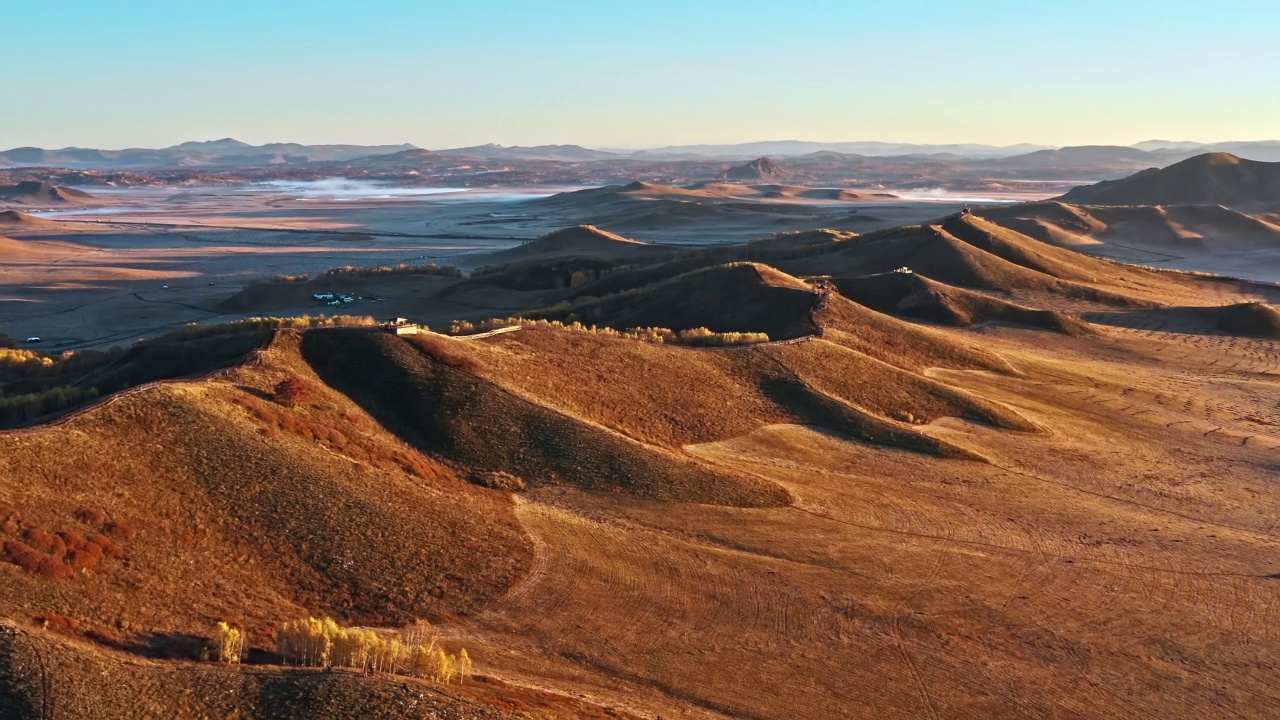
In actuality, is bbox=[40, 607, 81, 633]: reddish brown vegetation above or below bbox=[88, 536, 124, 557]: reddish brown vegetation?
below

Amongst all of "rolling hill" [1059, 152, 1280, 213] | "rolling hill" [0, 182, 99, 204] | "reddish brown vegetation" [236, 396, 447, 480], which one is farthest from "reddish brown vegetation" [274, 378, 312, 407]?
"rolling hill" [0, 182, 99, 204]

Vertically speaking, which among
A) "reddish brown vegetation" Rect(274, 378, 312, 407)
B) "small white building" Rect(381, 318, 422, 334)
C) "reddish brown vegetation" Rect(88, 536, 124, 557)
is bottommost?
"reddish brown vegetation" Rect(88, 536, 124, 557)

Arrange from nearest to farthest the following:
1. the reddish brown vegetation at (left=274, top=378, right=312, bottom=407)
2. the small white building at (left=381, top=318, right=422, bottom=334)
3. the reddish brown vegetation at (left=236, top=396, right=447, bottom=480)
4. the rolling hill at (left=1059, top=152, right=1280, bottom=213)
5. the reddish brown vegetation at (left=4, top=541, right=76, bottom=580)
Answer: the reddish brown vegetation at (left=4, top=541, right=76, bottom=580) < the reddish brown vegetation at (left=236, top=396, right=447, bottom=480) < the reddish brown vegetation at (left=274, top=378, right=312, bottom=407) < the small white building at (left=381, top=318, right=422, bottom=334) < the rolling hill at (left=1059, top=152, right=1280, bottom=213)

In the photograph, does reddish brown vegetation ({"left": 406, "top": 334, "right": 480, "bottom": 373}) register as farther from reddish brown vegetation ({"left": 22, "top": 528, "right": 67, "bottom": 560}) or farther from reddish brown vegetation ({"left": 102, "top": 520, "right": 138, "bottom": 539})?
reddish brown vegetation ({"left": 22, "top": 528, "right": 67, "bottom": 560})

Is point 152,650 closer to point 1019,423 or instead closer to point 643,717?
point 643,717

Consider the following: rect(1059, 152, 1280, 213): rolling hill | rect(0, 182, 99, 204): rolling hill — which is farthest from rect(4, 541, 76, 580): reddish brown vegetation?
rect(0, 182, 99, 204): rolling hill

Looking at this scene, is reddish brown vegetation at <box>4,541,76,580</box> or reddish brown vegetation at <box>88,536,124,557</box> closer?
reddish brown vegetation at <box>4,541,76,580</box>

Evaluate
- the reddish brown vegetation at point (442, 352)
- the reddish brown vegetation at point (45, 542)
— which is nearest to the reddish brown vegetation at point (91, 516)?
the reddish brown vegetation at point (45, 542)

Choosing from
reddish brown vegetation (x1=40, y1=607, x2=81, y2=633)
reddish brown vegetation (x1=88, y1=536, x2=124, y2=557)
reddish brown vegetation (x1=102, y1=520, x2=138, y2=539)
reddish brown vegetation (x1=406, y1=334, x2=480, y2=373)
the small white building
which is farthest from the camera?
the small white building
